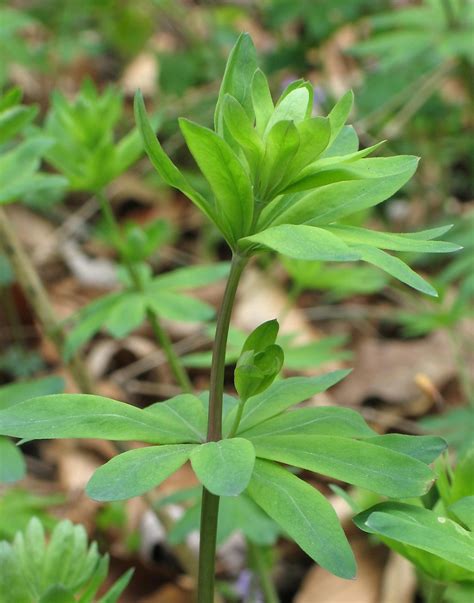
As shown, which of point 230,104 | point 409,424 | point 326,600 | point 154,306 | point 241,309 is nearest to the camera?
point 230,104

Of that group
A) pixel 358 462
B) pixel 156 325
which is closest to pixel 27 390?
pixel 156 325

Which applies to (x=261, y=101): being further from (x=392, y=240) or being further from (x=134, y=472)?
(x=134, y=472)

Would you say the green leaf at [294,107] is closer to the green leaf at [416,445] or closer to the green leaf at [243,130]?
the green leaf at [243,130]

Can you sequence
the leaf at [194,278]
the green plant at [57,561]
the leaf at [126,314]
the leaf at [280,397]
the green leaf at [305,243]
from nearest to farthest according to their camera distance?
the green leaf at [305,243], the leaf at [280,397], the green plant at [57,561], the leaf at [126,314], the leaf at [194,278]

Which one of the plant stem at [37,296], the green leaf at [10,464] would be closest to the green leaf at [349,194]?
the green leaf at [10,464]

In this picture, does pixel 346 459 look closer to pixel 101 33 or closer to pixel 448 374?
pixel 448 374

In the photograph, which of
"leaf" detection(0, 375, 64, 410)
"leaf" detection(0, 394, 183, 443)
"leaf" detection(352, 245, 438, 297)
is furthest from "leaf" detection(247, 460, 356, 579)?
"leaf" detection(0, 375, 64, 410)

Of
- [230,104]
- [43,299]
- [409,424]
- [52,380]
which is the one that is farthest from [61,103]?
[409,424]
